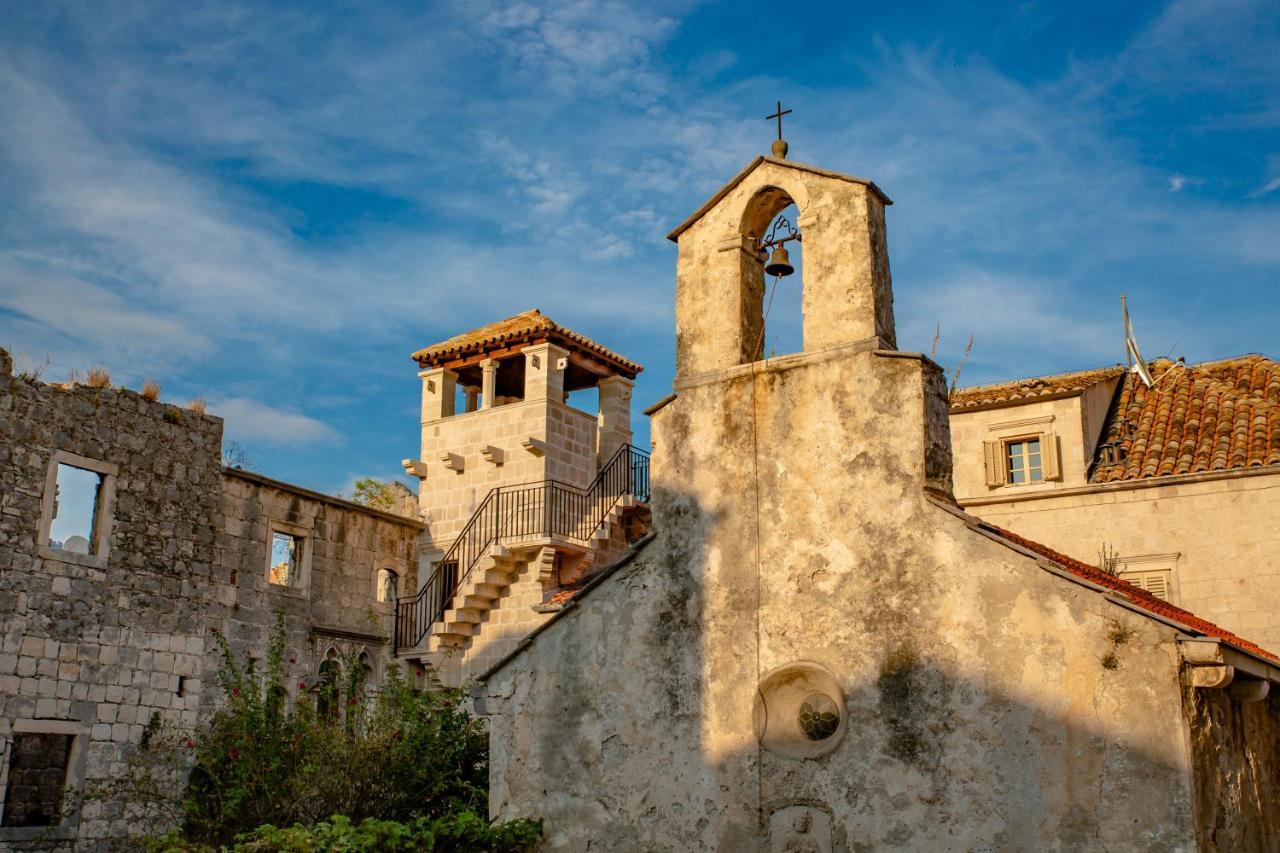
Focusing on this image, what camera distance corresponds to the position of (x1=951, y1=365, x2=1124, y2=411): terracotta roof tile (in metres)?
22.5

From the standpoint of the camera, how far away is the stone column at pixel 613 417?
26.3 meters

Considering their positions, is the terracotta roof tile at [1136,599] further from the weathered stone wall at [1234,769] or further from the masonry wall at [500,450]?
the masonry wall at [500,450]

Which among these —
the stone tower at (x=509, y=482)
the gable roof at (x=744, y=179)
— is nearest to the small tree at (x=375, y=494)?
the stone tower at (x=509, y=482)

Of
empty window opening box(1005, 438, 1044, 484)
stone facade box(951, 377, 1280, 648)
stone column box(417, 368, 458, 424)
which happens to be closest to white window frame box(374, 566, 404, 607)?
stone column box(417, 368, 458, 424)

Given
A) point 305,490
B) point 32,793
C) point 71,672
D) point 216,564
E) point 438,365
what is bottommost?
point 32,793

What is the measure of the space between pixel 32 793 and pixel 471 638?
8.07 meters

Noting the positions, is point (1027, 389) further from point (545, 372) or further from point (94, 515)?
point (94, 515)

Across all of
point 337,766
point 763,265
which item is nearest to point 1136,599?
point 763,265

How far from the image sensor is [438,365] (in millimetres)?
26828

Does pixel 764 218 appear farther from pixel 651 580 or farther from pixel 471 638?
pixel 471 638

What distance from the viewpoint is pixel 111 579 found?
1845cm

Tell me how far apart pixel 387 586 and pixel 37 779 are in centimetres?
816

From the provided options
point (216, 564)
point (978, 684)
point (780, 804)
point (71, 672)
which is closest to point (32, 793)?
point (71, 672)

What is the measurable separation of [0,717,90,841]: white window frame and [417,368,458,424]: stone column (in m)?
10.6
